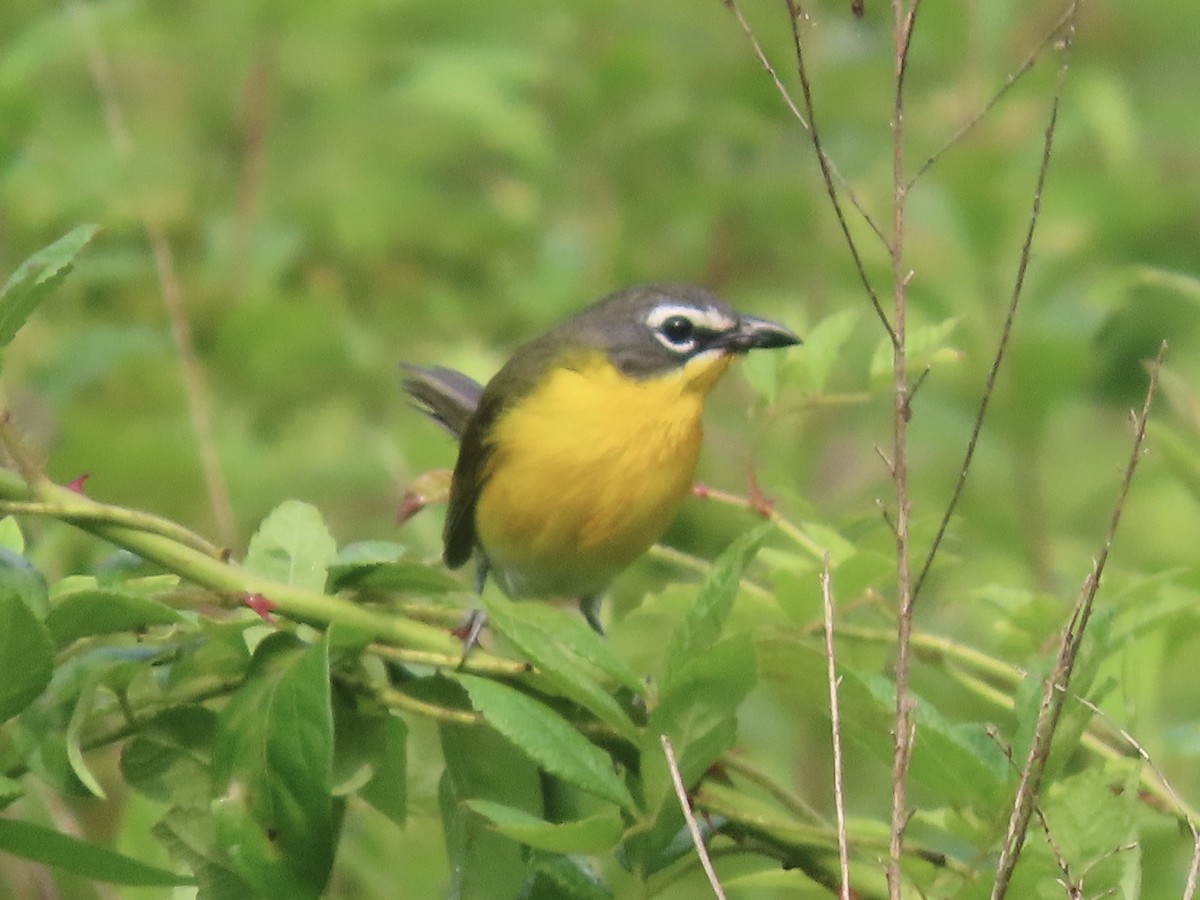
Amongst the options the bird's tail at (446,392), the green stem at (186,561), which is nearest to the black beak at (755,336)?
the bird's tail at (446,392)

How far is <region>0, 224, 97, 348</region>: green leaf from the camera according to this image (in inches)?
73.2

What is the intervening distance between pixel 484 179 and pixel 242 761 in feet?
16.7

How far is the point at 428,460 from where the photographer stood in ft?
13.6

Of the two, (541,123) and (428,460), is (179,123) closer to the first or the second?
(541,123)

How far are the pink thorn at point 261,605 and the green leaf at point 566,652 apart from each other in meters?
0.23

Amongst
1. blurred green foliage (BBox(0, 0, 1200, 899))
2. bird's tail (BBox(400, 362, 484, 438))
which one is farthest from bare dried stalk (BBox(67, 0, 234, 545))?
bird's tail (BBox(400, 362, 484, 438))

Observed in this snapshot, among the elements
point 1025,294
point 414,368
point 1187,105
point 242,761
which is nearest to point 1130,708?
point 242,761

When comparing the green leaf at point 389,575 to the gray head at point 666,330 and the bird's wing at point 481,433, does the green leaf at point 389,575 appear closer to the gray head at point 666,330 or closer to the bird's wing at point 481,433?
the bird's wing at point 481,433

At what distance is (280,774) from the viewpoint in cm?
188

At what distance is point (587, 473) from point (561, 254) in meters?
1.90

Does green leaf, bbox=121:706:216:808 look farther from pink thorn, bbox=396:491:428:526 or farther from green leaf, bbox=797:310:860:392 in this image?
green leaf, bbox=797:310:860:392

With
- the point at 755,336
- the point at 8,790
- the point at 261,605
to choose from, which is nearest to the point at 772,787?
the point at 261,605

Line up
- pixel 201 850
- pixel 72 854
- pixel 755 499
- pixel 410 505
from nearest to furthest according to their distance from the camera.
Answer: pixel 72 854
pixel 201 850
pixel 755 499
pixel 410 505

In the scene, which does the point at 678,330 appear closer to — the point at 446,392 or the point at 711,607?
the point at 446,392
